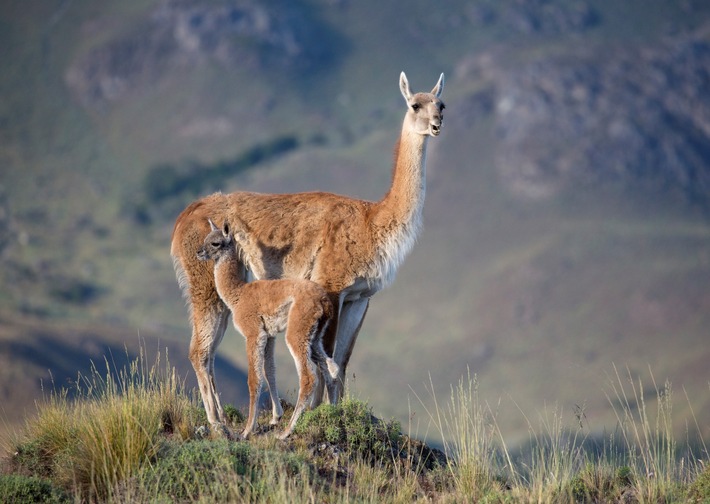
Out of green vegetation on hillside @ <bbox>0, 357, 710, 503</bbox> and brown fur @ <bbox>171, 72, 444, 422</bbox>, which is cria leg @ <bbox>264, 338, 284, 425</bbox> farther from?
brown fur @ <bbox>171, 72, 444, 422</bbox>

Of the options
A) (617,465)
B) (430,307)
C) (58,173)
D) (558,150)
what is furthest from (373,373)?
(617,465)

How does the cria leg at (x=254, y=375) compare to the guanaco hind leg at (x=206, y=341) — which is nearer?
the cria leg at (x=254, y=375)

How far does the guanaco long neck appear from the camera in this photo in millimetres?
14891

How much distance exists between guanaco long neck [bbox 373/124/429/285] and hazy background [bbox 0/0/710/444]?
231ft

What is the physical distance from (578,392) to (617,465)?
93225 millimetres

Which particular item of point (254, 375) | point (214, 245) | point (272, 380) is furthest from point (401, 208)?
point (254, 375)

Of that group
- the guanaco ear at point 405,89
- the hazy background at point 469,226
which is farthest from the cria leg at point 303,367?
the hazy background at point 469,226

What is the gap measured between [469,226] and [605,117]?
37043mm

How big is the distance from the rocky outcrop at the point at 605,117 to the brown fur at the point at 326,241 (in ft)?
475

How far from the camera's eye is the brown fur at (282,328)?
13.2 metres

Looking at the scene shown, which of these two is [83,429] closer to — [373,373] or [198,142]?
[373,373]

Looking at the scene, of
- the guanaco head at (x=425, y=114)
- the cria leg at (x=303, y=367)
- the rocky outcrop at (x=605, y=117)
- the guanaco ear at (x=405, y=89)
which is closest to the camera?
the cria leg at (x=303, y=367)

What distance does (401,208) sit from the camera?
15.2m

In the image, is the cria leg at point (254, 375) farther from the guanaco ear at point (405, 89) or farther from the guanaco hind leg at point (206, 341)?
the guanaco ear at point (405, 89)
